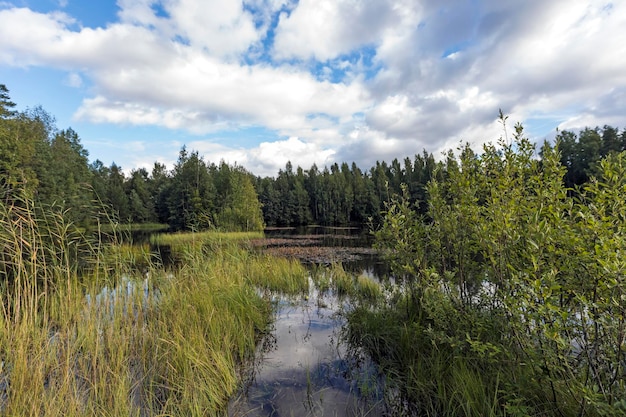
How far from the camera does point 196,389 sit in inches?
127

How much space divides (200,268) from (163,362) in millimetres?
3146

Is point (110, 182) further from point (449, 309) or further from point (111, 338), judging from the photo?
point (449, 309)

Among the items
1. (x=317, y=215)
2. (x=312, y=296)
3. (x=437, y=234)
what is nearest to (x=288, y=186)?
(x=317, y=215)

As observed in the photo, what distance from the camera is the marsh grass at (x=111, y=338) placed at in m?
2.72

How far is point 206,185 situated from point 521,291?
44649mm

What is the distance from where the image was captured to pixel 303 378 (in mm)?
3977

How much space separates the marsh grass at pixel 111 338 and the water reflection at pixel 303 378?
304 mm

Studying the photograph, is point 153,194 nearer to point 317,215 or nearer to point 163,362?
point 317,215

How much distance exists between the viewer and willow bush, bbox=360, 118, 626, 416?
2.00 m

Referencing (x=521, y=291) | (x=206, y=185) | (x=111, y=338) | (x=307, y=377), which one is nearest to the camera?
(x=521, y=291)

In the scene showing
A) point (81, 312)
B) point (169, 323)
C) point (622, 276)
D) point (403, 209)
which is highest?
point (403, 209)

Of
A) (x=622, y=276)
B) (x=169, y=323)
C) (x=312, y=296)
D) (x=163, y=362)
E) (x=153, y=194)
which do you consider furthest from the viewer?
(x=153, y=194)

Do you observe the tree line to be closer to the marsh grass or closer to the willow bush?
the marsh grass

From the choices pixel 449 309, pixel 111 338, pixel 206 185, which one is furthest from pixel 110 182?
pixel 449 309
